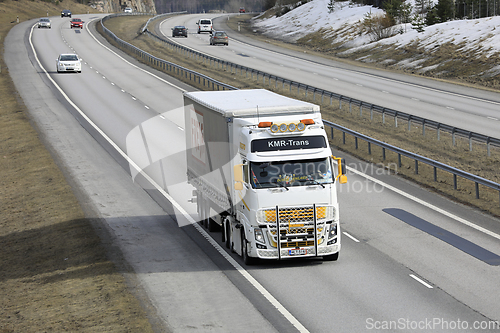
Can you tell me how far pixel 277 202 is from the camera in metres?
13.7

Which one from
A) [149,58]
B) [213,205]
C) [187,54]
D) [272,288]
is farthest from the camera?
[187,54]

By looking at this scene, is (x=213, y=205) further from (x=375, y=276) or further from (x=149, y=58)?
(x=149, y=58)

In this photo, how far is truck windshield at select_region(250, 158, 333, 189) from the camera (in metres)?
13.9

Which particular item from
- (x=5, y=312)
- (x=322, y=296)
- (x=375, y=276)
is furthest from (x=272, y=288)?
(x=5, y=312)

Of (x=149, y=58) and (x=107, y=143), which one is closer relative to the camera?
(x=107, y=143)

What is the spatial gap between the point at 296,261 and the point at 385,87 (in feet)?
101

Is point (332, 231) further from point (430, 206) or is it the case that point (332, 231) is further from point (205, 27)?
point (205, 27)

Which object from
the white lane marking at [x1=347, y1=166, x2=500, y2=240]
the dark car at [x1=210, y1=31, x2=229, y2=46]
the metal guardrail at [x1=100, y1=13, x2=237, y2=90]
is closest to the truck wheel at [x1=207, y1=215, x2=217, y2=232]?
the white lane marking at [x1=347, y1=166, x2=500, y2=240]

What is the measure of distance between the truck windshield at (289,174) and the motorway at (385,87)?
16.8 meters

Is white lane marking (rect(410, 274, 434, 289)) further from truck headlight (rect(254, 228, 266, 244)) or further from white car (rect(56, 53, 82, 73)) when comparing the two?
white car (rect(56, 53, 82, 73))

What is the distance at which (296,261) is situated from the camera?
14.7m

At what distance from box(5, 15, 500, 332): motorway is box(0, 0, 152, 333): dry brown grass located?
2.05 feet

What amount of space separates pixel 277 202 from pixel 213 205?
10.2 feet

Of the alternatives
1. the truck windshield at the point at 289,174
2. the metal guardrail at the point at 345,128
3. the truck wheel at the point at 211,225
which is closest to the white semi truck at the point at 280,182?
the truck windshield at the point at 289,174
